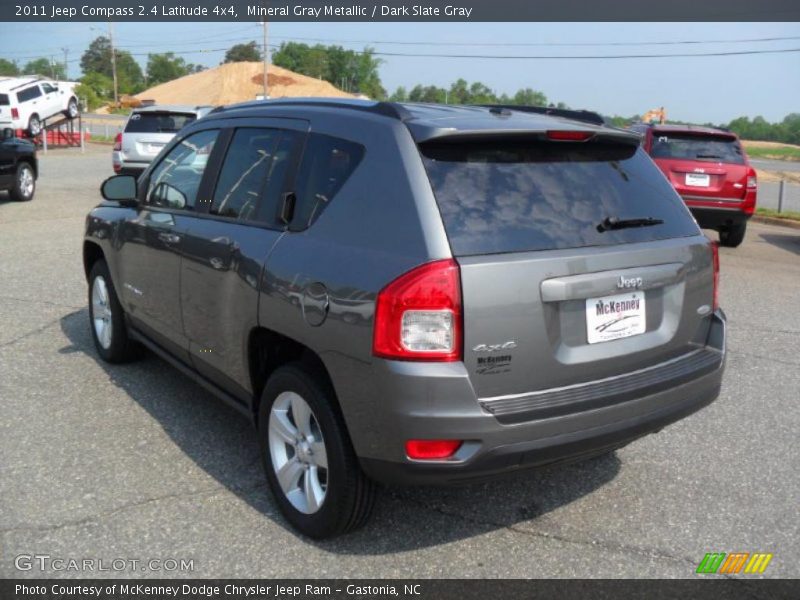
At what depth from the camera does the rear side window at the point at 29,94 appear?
30.5m

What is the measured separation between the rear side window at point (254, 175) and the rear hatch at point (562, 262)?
0.90 m

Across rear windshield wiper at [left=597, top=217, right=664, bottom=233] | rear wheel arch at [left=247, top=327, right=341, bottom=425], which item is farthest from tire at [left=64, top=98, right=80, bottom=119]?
rear windshield wiper at [left=597, top=217, right=664, bottom=233]

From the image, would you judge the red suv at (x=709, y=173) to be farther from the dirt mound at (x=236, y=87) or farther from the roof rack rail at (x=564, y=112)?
the dirt mound at (x=236, y=87)

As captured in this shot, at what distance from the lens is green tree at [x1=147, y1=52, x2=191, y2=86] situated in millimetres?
141250

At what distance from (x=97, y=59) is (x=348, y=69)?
2434 inches

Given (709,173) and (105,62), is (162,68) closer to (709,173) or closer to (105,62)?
(105,62)

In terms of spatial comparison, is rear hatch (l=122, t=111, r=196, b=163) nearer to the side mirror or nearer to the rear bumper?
the side mirror

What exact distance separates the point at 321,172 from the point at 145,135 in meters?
14.0

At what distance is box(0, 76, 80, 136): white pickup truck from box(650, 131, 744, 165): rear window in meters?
25.1

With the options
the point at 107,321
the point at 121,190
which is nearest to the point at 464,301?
the point at 121,190

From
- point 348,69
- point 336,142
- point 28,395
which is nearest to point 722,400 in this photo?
point 336,142

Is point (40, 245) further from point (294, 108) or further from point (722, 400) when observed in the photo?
point (722, 400)

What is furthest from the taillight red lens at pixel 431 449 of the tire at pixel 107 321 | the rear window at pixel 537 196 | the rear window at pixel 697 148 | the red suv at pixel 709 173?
the rear window at pixel 697 148

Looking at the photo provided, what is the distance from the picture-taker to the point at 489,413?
2760mm
